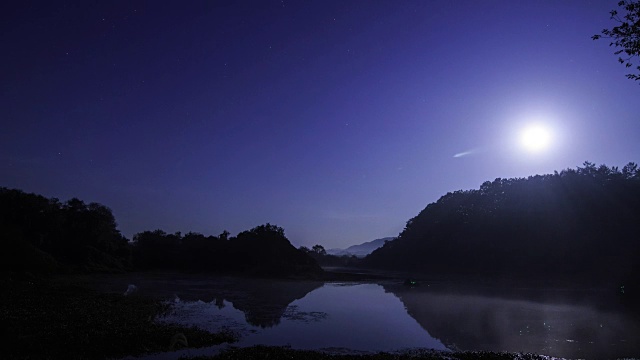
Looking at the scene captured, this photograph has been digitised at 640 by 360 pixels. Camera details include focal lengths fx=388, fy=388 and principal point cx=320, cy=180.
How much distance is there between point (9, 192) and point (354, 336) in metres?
102

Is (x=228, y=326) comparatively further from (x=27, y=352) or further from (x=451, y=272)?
(x=451, y=272)

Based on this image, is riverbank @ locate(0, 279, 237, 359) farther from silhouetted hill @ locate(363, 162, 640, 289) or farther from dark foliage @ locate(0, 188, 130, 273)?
silhouetted hill @ locate(363, 162, 640, 289)

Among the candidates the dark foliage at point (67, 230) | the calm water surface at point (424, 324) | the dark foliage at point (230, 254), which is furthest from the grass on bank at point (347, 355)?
the dark foliage at point (230, 254)

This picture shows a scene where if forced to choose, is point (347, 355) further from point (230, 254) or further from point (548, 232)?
point (230, 254)

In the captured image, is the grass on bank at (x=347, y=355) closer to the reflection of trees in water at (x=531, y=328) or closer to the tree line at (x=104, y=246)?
the reflection of trees in water at (x=531, y=328)

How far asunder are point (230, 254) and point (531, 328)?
102694mm

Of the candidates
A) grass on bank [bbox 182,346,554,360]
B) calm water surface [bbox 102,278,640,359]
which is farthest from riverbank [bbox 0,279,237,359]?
grass on bank [bbox 182,346,554,360]

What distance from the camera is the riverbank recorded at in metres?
20.0

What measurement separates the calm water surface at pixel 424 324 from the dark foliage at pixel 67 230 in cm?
5862

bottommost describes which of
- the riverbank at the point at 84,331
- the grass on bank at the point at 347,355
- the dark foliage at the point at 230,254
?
the grass on bank at the point at 347,355

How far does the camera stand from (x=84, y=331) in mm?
23531

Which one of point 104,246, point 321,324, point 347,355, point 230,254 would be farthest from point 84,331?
point 230,254

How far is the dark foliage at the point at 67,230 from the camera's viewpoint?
297 feet

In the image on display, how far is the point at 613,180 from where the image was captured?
9581 centimetres
